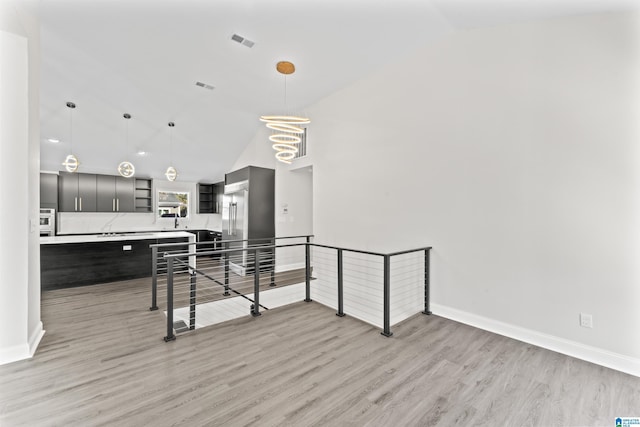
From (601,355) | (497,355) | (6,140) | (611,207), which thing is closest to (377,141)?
(611,207)

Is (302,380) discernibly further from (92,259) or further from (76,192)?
(76,192)

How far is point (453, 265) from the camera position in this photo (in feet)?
11.8

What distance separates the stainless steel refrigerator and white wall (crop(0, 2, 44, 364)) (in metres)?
3.60

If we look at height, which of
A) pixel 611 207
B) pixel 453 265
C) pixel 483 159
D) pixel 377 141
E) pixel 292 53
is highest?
pixel 292 53

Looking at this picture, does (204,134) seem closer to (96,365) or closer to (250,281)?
(250,281)

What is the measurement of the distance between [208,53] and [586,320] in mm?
5690

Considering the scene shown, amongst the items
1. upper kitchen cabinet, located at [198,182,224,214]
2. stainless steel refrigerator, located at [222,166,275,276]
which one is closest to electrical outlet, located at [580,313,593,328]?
stainless steel refrigerator, located at [222,166,275,276]

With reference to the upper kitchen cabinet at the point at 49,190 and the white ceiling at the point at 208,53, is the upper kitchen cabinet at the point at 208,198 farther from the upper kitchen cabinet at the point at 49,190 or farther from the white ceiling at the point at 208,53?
the upper kitchen cabinet at the point at 49,190

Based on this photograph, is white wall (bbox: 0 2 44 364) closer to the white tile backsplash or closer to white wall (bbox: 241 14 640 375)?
white wall (bbox: 241 14 640 375)

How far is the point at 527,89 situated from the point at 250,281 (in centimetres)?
531

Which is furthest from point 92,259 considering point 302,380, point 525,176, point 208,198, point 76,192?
point 525,176

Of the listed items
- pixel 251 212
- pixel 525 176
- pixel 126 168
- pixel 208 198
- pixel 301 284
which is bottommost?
pixel 301 284

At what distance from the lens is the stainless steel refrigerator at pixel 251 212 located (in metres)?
6.27

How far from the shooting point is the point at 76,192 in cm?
752
